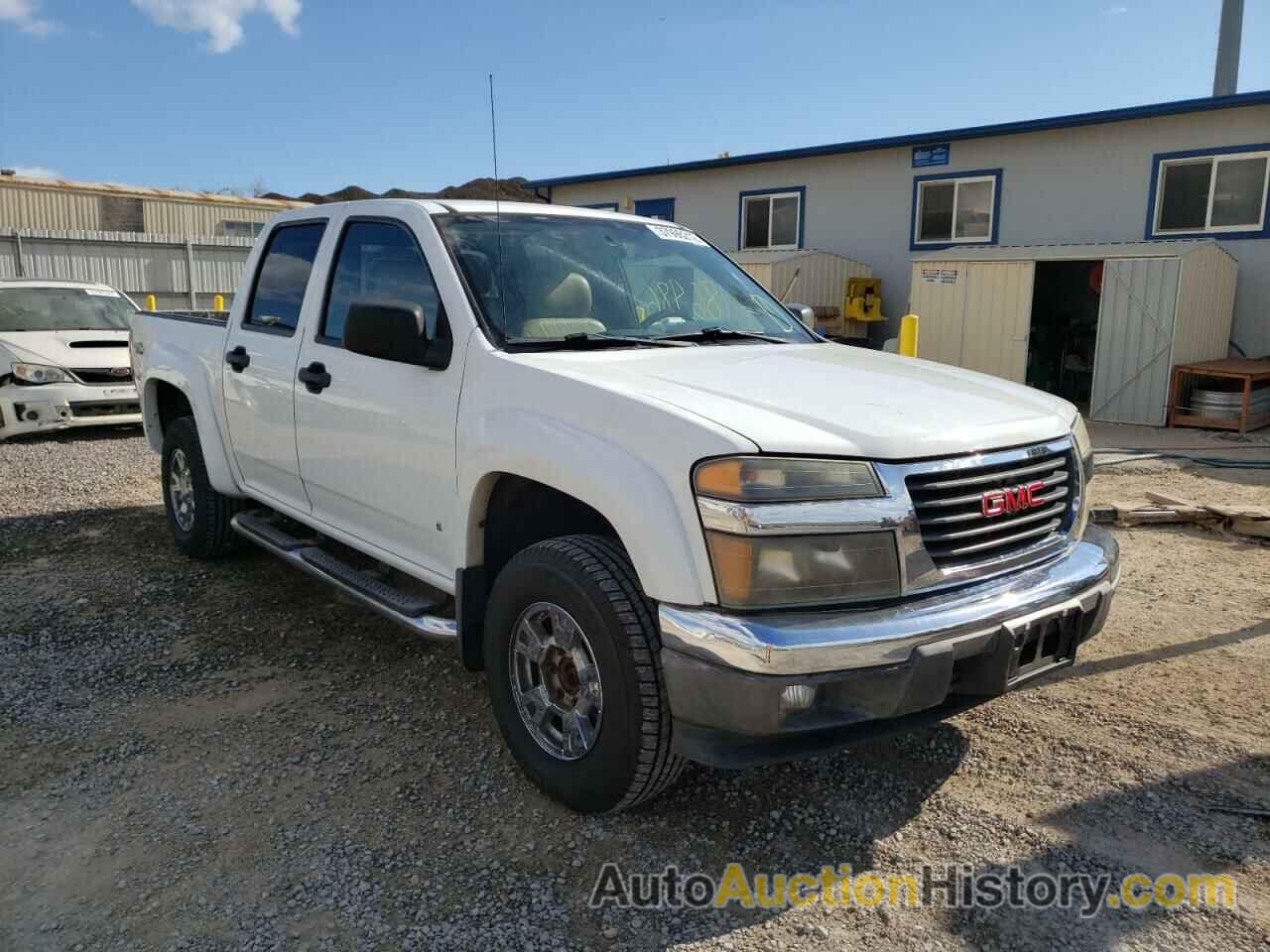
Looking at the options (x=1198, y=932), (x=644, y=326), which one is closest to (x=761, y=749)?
(x=1198, y=932)

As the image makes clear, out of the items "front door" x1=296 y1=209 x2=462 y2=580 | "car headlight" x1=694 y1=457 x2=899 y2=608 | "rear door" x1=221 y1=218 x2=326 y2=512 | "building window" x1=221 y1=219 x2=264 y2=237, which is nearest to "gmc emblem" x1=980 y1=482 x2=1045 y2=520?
"car headlight" x1=694 y1=457 x2=899 y2=608

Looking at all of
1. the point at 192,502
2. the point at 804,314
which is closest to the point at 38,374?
the point at 192,502

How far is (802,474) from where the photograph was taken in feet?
8.27

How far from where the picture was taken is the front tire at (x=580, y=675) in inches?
106

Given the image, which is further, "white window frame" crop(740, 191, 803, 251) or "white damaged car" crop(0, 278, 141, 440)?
"white window frame" crop(740, 191, 803, 251)

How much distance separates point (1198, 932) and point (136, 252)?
23537 mm

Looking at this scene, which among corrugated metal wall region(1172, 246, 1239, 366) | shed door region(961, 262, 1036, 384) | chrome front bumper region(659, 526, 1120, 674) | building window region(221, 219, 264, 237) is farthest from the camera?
building window region(221, 219, 264, 237)

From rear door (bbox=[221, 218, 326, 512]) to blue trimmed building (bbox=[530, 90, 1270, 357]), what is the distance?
1309 centimetres

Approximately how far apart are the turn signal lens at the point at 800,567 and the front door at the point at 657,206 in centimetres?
1814

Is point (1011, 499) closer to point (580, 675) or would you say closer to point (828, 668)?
point (828, 668)

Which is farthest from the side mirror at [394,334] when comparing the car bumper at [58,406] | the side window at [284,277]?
the car bumper at [58,406]

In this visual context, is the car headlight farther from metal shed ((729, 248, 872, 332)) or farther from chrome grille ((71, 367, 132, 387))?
metal shed ((729, 248, 872, 332))

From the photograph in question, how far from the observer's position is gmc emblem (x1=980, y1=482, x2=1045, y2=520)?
2791 mm

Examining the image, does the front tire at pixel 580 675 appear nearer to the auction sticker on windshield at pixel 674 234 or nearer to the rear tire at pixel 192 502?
the auction sticker on windshield at pixel 674 234
